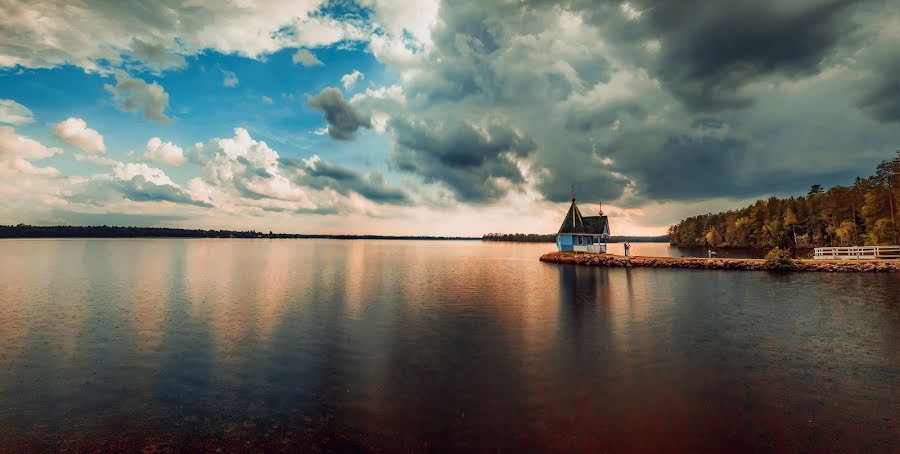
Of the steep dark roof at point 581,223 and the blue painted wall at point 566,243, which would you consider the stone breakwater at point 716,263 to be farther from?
the steep dark roof at point 581,223

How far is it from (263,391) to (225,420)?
249 centimetres

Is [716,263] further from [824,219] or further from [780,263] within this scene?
[824,219]

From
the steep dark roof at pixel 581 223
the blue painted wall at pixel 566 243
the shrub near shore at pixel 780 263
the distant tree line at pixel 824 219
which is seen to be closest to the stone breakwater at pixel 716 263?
the shrub near shore at pixel 780 263

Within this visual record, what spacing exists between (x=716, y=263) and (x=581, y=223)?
2493 cm

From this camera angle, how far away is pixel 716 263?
63.5 m

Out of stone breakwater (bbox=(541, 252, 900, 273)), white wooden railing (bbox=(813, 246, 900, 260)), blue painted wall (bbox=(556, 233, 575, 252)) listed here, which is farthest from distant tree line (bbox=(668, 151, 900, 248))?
blue painted wall (bbox=(556, 233, 575, 252))

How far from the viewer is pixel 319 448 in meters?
11.0

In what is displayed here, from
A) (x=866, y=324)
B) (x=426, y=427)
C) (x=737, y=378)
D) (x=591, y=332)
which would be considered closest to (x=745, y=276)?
(x=866, y=324)

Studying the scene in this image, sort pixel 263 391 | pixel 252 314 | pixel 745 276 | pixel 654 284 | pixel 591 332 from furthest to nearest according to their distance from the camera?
pixel 745 276 < pixel 654 284 < pixel 252 314 < pixel 591 332 < pixel 263 391

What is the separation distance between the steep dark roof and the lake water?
44615 millimetres

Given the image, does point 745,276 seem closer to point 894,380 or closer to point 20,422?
point 894,380

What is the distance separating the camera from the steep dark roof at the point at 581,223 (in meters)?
80.0

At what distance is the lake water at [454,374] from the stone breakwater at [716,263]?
90.8ft

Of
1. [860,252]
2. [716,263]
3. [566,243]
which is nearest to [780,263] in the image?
[716,263]
